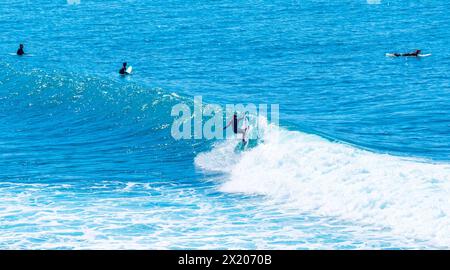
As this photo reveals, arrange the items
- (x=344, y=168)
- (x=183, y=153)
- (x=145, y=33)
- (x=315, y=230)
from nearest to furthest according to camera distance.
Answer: (x=315, y=230), (x=344, y=168), (x=183, y=153), (x=145, y=33)

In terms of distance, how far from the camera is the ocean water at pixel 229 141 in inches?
1554

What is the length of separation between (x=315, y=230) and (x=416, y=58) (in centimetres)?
4366

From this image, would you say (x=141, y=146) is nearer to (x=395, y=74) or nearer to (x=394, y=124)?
(x=394, y=124)

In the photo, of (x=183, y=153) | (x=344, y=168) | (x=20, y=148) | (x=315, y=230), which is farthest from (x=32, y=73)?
(x=315, y=230)

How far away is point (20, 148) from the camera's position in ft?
179

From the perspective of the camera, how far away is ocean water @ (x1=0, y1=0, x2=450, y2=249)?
3947 centimetres

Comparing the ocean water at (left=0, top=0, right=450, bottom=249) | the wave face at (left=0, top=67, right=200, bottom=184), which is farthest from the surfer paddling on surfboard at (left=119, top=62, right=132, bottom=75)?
the wave face at (left=0, top=67, right=200, bottom=184)

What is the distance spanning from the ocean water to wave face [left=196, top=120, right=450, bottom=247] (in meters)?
0.10

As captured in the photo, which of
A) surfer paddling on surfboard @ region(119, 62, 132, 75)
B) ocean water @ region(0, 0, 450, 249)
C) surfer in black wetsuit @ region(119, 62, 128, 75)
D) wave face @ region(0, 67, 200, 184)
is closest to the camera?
ocean water @ region(0, 0, 450, 249)

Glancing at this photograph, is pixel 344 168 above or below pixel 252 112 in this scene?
below

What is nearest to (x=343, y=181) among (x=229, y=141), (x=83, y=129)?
(x=229, y=141)

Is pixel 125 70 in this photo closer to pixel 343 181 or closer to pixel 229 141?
pixel 229 141

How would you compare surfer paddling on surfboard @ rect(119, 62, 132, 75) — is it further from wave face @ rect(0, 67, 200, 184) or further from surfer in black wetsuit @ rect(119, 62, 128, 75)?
wave face @ rect(0, 67, 200, 184)

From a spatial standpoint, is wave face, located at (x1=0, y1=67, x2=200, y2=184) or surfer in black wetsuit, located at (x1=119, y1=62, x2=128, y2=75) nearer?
wave face, located at (x1=0, y1=67, x2=200, y2=184)
